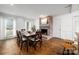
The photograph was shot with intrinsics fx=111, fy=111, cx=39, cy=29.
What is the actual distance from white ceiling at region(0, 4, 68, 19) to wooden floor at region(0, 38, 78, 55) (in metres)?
0.54

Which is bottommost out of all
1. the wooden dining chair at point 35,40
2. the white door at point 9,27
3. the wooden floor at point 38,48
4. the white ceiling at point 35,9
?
the wooden floor at point 38,48

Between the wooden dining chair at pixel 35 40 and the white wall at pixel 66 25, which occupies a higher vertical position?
the white wall at pixel 66 25

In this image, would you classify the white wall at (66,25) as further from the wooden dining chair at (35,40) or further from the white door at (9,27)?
the white door at (9,27)

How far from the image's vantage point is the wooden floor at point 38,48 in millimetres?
2133

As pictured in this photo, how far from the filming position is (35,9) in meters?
2.18

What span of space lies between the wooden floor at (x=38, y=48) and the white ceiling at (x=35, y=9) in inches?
21.3

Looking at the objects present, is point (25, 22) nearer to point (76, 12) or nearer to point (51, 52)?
point (51, 52)

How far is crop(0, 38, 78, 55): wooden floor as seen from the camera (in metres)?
2.13

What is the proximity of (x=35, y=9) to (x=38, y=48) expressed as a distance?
772 millimetres

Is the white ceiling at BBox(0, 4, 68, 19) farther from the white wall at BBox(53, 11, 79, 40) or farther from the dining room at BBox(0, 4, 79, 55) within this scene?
the white wall at BBox(53, 11, 79, 40)

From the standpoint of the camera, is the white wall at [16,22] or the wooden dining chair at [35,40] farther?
the wooden dining chair at [35,40]

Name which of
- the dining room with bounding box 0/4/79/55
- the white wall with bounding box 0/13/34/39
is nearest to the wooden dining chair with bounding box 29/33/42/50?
the dining room with bounding box 0/4/79/55

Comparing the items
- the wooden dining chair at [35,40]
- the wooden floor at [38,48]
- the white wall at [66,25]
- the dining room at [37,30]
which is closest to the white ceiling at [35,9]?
the dining room at [37,30]

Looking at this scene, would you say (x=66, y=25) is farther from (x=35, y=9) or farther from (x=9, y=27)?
(x=9, y=27)
